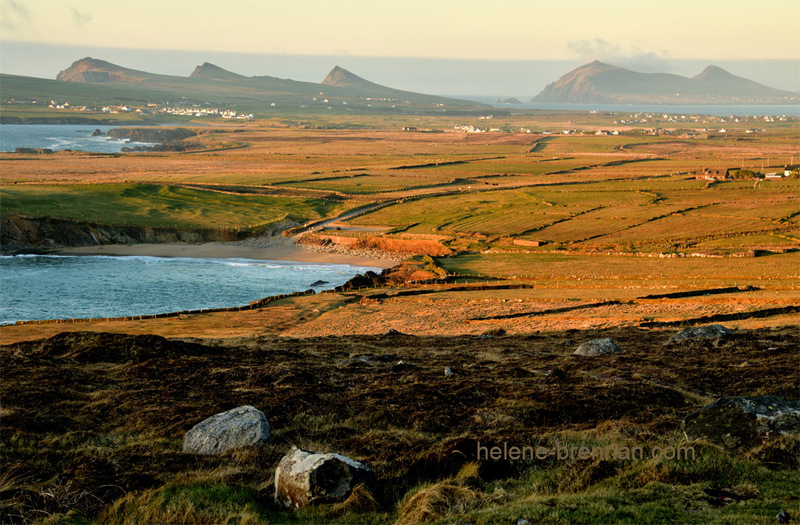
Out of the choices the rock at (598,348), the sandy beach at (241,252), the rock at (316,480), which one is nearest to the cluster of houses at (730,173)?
the sandy beach at (241,252)

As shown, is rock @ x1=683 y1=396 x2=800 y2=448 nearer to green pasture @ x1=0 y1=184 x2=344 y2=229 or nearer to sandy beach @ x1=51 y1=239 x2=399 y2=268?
sandy beach @ x1=51 y1=239 x2=399 y2=268

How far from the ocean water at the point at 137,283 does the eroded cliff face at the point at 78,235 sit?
5.20 metres

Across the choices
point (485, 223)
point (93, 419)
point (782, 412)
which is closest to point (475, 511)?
point (782, 412)

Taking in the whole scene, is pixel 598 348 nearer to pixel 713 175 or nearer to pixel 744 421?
pixel 744 421

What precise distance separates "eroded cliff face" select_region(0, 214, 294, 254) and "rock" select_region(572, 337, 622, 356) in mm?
67719

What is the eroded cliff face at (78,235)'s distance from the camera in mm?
81938

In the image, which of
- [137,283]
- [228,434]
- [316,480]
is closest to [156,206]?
Result: [137,283]

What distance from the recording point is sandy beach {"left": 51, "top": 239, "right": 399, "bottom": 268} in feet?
264

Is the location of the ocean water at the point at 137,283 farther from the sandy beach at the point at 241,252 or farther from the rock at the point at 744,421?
the rock at the point at 744,421

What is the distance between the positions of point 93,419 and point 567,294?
39474mm

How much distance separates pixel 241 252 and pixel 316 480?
245 feet

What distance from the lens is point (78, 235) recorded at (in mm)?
85562

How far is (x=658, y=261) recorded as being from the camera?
6756cm

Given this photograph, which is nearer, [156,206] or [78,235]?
[78,235]
